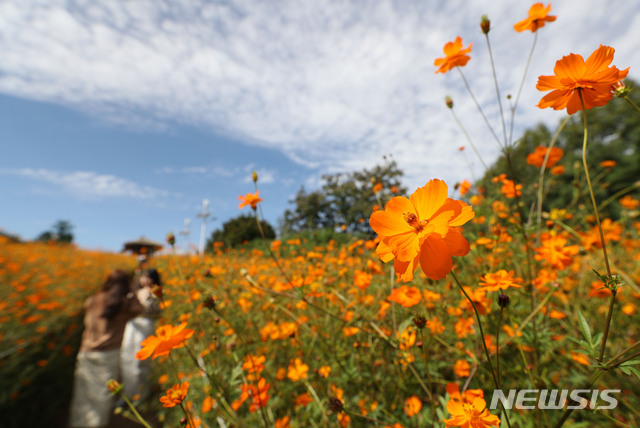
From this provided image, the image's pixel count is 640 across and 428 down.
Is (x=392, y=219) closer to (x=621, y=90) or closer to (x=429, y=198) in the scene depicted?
(x=429, y=198)

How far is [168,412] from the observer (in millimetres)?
2611

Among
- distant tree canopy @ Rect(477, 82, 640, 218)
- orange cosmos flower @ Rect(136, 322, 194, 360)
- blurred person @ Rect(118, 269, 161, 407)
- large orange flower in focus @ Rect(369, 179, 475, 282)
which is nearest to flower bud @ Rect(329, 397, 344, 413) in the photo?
orange cosmos flower @ Rect(136, 322, 194, 360)

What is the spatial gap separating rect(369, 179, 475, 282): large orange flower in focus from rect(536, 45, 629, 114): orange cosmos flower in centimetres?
34

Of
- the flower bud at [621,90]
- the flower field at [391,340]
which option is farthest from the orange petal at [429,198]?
the flower bud at [621,90]

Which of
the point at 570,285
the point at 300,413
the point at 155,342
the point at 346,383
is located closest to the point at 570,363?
the point at 570,285

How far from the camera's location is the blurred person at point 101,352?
10.7 ft

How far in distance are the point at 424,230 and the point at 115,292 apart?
4.54 m

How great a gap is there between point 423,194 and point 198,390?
2.15 meters

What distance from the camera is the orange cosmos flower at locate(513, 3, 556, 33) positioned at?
102cm

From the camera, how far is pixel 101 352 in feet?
11.2

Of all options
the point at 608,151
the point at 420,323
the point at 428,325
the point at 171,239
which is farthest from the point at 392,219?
the point at 608,151

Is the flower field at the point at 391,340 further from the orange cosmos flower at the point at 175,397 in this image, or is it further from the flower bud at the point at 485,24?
the flower bud at the point at 485,24

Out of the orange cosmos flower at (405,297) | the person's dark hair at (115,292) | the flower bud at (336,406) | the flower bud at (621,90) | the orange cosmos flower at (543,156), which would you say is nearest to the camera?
the flower bud at (621,90)

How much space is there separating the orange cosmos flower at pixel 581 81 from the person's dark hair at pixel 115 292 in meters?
4.68
